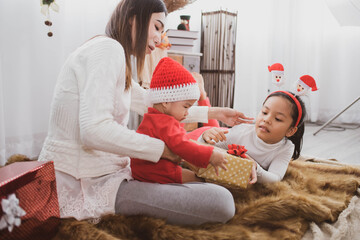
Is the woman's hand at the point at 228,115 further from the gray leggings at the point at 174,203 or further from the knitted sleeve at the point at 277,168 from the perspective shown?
the gray leggings at the point at 174,203

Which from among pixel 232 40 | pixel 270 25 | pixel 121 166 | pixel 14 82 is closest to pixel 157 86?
pixel 121 166

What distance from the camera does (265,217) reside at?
35.7 inches

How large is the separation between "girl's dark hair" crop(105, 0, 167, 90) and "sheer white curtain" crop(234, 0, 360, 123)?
83.9 inches

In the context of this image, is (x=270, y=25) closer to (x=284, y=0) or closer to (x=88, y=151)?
(x=284, y=0)

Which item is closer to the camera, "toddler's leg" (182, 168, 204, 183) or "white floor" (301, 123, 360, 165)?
"toddler's leg" (182, 168, 204, 183)

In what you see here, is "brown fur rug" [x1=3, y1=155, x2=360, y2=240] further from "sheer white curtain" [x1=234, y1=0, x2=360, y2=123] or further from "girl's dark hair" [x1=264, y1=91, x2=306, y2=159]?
"sheer white curtain" [x1=234, y1=0, x2=360, y2=123]

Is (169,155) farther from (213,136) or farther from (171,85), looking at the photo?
(213,136)

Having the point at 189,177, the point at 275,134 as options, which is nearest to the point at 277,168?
the point at 275,134

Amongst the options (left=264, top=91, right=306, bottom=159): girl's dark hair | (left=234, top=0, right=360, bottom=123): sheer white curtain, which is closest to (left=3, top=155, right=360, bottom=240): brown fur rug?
(left=264, top=91, right=306, bottom=159): girl's dark hair

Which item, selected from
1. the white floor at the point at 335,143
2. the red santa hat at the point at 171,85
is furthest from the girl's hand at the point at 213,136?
the white floor at the point at 335,143

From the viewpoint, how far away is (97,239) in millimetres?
711

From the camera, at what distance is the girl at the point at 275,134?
1.23 metres

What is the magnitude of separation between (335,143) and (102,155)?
1.91 metres

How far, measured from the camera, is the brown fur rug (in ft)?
2.50
